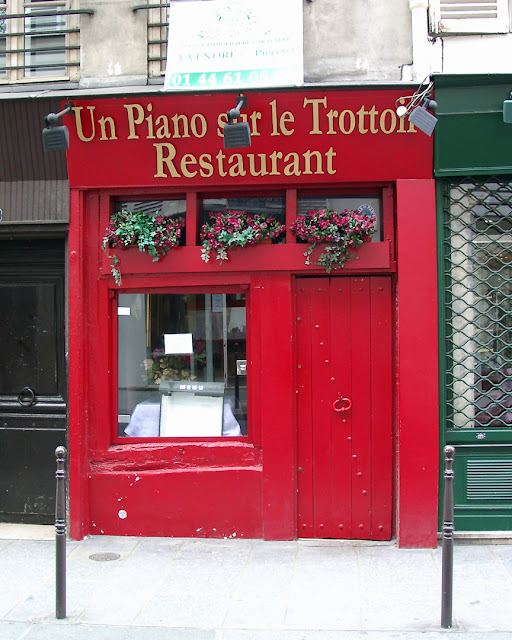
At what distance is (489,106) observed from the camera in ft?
20.5

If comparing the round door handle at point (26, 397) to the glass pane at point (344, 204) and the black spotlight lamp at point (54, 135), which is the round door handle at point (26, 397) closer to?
the black spotlight lamp at point (54, 135)

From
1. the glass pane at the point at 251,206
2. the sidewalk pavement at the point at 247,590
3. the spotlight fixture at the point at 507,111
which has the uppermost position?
the spotlight fixture at the point at 507,111

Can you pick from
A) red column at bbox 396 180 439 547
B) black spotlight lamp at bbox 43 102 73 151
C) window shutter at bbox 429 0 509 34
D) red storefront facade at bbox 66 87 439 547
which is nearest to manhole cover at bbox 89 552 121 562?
red storefront facade at bbox 66 87 439 547

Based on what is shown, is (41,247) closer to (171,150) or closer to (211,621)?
(171,150)

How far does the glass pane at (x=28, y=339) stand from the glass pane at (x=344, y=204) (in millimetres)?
2651

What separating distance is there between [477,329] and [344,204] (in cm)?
170

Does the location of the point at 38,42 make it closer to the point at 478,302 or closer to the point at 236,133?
the point at 236,133

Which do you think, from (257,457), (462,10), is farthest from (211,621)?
(462,10)

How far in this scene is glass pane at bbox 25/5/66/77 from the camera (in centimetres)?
694

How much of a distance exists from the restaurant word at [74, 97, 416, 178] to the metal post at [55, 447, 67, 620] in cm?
298

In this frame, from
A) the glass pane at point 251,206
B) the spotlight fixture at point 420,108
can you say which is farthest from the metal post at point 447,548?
the glass pane at point 251,206

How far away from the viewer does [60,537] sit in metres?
4.75

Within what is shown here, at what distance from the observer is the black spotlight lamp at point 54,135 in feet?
20.1

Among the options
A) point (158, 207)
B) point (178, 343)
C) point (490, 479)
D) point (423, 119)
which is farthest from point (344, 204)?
point (490, 479)
